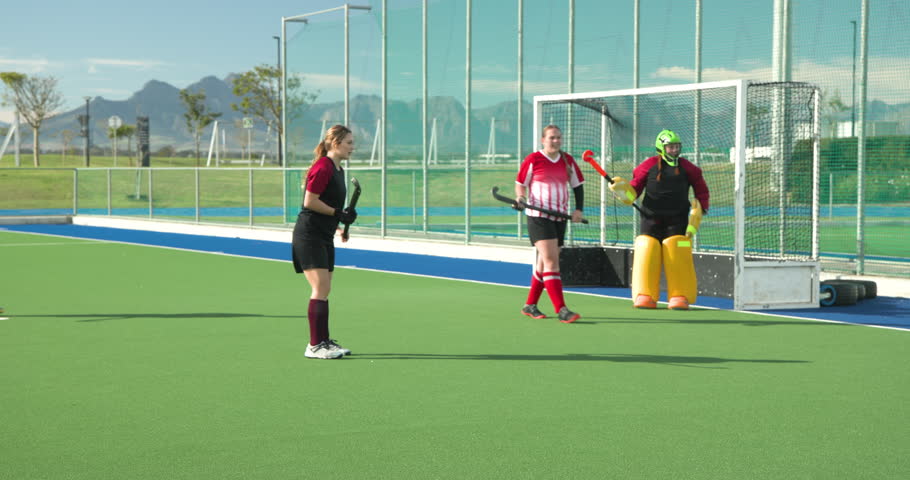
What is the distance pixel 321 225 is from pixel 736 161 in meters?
5.39

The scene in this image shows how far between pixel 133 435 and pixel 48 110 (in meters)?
83.1

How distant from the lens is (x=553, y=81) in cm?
1852

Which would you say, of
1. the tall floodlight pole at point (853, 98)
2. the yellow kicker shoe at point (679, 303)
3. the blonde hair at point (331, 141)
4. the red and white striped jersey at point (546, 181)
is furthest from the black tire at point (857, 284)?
the blonde hair at point (331, 141)

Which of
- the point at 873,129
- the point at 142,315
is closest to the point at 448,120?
the point at 873,129

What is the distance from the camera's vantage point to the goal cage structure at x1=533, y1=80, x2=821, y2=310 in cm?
1186

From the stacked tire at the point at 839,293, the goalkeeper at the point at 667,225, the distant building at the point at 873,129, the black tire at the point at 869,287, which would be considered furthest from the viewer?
the distant building at the point at 873,129

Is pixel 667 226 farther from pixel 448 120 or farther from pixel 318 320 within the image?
pixel 448 120

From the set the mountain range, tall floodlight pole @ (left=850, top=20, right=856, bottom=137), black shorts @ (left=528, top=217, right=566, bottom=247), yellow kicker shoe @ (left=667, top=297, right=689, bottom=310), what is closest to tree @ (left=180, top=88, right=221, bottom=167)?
the mountain range

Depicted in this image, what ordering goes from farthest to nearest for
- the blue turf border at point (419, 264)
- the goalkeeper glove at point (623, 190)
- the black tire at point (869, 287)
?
1. the black tire at point (869, 287)
2. the goalkeeper glove at point (623, 190)
3. the blue turf border at point (419, 264)

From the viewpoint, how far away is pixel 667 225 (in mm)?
11867

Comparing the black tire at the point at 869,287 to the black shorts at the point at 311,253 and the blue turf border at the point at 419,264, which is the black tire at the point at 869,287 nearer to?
the blue turf border at the point at 419,264

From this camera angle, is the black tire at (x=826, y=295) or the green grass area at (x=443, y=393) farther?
the black tire at (x=826, y=295)

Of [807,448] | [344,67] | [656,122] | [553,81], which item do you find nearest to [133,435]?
[807,448]

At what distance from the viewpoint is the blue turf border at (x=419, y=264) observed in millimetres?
11398
